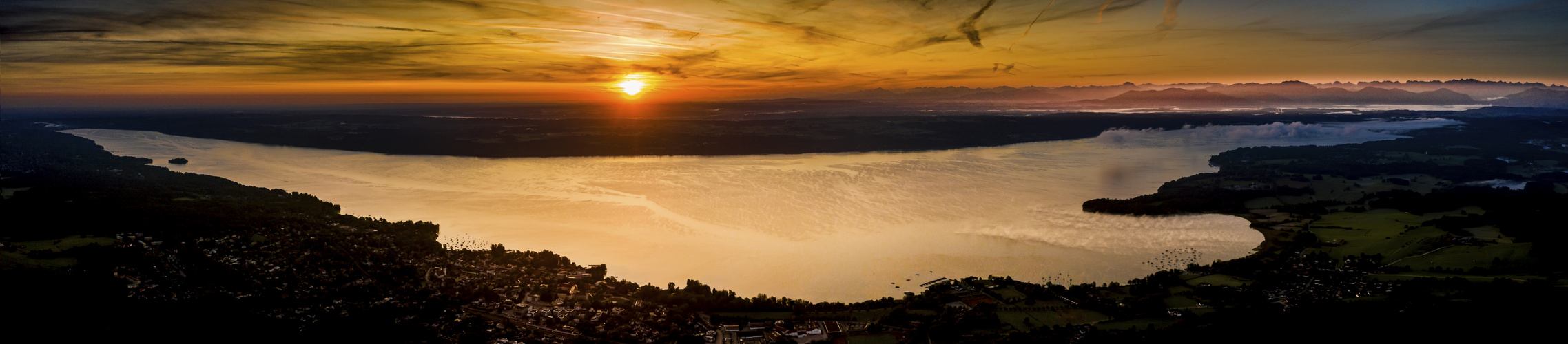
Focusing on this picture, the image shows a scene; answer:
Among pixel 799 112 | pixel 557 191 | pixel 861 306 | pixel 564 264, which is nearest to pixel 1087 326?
pixel 861 306

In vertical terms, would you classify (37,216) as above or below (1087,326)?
above

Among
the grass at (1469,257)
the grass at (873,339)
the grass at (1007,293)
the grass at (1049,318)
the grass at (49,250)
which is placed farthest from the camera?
the grass at (1469,257)

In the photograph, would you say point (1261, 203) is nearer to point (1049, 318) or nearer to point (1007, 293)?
point (1007, 293)

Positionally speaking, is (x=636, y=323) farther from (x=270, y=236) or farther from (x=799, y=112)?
(x=799, y=112)

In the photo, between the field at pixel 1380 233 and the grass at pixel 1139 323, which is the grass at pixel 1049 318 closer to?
the grass at pixel 1139 323

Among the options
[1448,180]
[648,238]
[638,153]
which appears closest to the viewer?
[648,238]

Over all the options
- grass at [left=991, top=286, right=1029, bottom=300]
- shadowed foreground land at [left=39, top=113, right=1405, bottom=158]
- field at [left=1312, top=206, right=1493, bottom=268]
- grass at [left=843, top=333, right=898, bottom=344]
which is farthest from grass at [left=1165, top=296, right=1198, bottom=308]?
shadowed foreground land at [left=39, top=113, right=1405, bottom=158]

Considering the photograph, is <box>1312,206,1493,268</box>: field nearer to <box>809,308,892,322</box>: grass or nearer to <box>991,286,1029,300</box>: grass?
<box>991,286,1029,300</box>: grass

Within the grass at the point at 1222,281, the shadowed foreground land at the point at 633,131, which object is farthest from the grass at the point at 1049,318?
the shadowed foreground land at the point at 633,131
